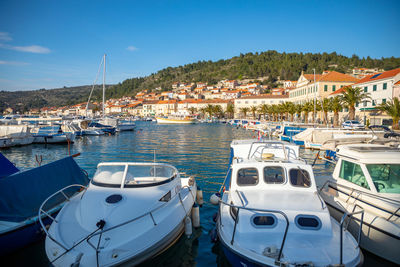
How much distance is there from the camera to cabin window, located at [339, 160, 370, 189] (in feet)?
28.7

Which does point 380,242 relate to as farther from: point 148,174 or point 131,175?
point 131,175

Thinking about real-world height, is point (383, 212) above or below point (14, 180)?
below

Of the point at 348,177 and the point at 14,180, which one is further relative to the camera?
the point at 348,177

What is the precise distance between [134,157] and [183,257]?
1924 centimetres

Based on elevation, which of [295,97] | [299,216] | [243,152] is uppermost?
[295,97]

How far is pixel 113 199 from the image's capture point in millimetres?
7270

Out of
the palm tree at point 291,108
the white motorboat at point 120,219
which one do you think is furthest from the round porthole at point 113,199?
the palm tree at point 291,108

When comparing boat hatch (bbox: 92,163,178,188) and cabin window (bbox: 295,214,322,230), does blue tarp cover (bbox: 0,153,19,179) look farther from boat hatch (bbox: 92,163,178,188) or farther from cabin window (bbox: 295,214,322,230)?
cabin window (bbox: 295,214,322,230)

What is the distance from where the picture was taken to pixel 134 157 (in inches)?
1029

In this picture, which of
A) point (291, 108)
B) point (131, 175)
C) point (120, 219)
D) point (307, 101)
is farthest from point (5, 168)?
point (307, 101)

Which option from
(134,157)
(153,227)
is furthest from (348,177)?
(134,157)

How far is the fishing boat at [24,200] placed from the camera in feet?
24.3

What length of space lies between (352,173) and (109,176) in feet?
26.8

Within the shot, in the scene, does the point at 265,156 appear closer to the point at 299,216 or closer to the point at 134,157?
the point at 299,216
